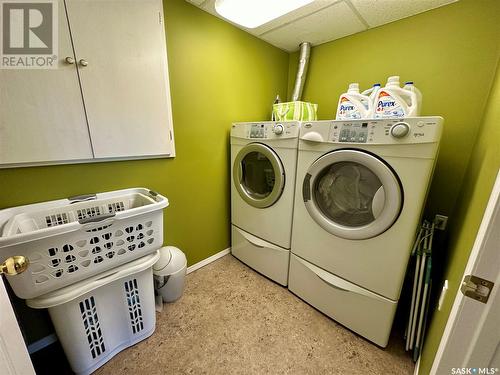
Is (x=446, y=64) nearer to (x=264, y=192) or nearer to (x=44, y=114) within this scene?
(x=264, y=192)

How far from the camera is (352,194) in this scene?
1.14 meters

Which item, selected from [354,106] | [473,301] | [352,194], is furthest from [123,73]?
[473,301]

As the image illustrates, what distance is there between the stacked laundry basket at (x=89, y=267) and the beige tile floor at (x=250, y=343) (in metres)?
0.14

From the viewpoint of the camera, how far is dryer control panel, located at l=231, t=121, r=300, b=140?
1233mm

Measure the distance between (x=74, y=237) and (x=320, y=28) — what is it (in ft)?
6.68

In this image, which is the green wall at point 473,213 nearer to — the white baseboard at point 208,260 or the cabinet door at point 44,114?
the white baseboard at point 208,260

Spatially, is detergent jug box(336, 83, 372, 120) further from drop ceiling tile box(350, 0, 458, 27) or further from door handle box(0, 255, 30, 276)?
door handle box(0, 255, 30, 276)

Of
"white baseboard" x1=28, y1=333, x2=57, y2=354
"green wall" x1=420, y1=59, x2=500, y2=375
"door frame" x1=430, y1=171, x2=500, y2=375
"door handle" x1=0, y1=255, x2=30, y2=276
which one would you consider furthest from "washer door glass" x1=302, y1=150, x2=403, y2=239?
"white baseboard" x1=28, y1=333, x2=57, y2=354

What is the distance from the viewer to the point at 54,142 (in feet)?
3.21

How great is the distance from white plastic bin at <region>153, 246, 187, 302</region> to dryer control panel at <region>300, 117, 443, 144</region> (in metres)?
1.16

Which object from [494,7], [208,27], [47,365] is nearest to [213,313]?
[47,365]

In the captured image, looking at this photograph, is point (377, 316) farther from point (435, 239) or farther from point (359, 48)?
point (359, 48)

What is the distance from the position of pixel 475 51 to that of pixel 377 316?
5.37 feet

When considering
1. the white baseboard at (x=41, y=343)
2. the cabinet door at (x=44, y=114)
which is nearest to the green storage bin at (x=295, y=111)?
the cabinet door at (x=44, y=114)
